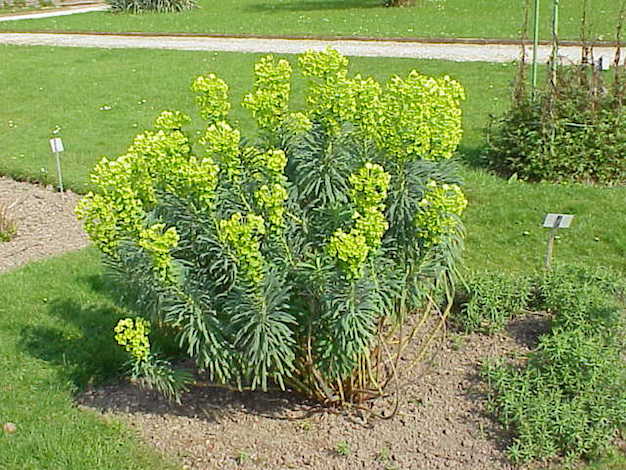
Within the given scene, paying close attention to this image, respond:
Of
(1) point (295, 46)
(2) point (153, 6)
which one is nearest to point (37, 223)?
(1) point (295, 46)

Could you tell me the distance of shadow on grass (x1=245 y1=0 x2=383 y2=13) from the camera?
23531mm

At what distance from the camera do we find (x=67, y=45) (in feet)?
58.9

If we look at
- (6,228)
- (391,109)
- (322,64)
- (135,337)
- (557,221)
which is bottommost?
(6,228)

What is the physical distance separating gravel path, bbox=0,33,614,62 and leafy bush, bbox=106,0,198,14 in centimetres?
469

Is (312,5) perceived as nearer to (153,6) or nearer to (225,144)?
(153,6)

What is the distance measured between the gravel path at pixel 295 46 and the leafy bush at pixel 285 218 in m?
8.88

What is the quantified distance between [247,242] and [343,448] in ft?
3.80

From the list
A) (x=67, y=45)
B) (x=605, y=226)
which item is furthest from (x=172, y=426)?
(x=67, y=45)

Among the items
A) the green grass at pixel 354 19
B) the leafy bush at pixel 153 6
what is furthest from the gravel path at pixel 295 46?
the leafy bush at pixel 153 6

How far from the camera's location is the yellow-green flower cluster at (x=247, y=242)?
129 inches

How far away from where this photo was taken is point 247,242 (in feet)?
10.8

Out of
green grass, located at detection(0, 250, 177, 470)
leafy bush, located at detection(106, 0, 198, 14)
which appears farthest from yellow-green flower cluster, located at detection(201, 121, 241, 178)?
leafy bush, located at detection(106, 0, 198, 14)

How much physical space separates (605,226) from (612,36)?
9.69m

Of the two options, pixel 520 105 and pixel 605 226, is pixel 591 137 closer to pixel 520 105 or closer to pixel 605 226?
Result: pixel 520 105
